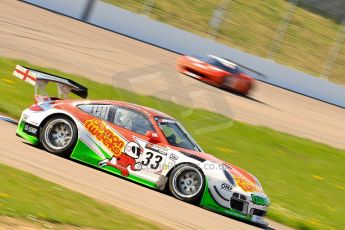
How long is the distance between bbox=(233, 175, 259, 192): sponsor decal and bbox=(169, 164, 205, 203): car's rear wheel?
0.58 metres

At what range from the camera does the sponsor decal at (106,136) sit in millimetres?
12375

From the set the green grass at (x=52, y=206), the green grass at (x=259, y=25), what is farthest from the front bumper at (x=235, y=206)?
the green grass at (x=259, y=25)

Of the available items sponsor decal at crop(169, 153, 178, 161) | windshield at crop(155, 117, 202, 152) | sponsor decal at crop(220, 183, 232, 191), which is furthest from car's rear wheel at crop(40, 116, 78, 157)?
sponsor decal at crop(220, 183, 232, 191)

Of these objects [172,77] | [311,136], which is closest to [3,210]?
[311,136]

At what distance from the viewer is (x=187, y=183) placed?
12.1 meters

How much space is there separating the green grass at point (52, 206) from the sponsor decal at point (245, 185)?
9.77 feet

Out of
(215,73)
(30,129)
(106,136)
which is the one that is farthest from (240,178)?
(215,73)

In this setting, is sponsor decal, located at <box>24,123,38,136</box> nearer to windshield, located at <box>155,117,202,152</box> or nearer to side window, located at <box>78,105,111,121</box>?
side window, located at <box>78,105,111,121</box>

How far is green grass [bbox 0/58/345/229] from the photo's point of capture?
1450 cm

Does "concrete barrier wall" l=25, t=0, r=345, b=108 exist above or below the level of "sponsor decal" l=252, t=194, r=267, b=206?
above

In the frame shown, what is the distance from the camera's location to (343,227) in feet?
46.2

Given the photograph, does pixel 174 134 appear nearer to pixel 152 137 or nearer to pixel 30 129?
pixel 152 137

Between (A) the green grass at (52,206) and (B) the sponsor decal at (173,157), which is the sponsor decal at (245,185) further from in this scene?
(A) the green grass at (52,206)

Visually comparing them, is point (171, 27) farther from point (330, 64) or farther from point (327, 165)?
point (327, 165)
